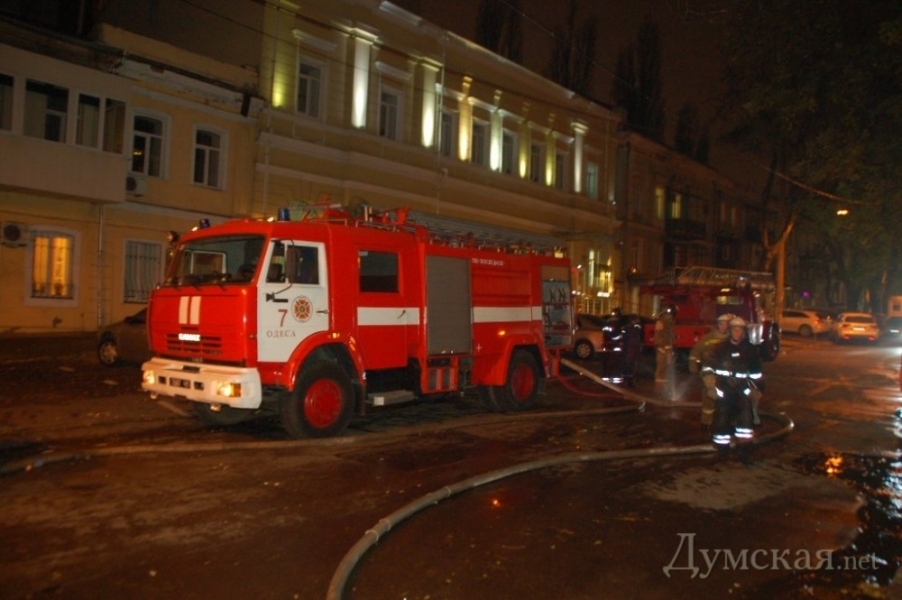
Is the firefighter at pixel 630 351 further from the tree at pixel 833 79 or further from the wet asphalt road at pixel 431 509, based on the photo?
the tree at pixel 833 79

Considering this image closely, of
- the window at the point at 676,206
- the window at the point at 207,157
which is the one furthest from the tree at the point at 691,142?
the window at the point at 207,157

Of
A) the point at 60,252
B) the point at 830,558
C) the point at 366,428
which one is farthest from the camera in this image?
the point at 60,252

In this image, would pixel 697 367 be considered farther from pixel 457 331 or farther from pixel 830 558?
pixel 830 558

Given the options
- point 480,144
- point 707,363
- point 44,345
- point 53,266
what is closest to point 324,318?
point 707,363

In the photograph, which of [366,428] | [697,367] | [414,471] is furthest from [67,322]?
[697,367]

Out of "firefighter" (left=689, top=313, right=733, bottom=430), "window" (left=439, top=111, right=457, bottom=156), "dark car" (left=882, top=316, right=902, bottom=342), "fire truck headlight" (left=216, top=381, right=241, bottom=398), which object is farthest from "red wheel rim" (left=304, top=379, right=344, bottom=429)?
"dark car" (left=882, top=316, right=902, bottom=342)

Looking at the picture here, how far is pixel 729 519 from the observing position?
6.45 m

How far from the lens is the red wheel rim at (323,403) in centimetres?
891

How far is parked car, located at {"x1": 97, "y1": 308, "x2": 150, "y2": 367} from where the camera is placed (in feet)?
46.7

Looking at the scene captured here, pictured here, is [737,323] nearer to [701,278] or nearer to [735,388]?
[735,388]

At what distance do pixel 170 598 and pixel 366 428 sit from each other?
5.64 m

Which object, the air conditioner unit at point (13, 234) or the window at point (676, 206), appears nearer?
the air conditioner unit at point (13, 234)

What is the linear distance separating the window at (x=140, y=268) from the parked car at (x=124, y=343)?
16.0 feet

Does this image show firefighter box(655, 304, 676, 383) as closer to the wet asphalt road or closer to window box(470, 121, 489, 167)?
the wet asphalt road
